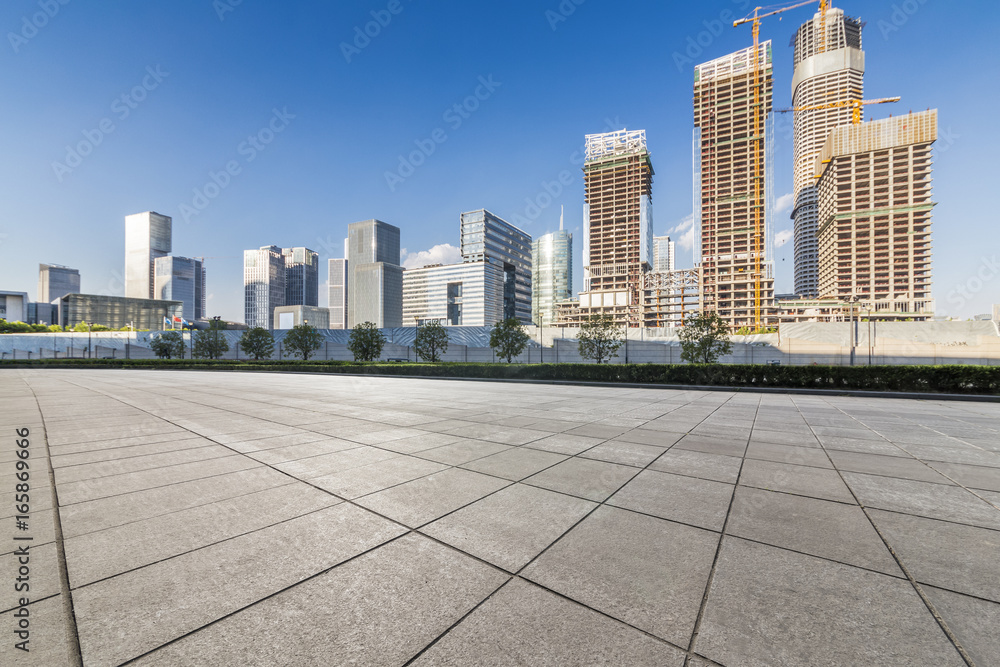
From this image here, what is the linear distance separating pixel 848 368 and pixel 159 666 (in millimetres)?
21776

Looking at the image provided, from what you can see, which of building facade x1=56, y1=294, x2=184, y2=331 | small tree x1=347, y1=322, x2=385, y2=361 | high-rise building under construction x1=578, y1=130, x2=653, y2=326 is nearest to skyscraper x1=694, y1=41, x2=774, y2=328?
high-rise building under construction x1=578, y1=130, x2=653, y2=326

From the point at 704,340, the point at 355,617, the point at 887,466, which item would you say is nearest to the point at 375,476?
the point at 355,617

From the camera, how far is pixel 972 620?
2.41 metres

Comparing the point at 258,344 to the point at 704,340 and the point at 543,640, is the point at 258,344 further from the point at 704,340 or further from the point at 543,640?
the point at 543,640

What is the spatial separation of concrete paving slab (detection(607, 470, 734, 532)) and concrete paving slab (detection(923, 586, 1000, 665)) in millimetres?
1370

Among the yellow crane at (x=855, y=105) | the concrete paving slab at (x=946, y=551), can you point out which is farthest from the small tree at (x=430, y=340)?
the yellow crane at (x=855, y=105)

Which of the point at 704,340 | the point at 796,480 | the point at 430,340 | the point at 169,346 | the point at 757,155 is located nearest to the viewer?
the point at 796,480

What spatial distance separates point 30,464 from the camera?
18.3ft

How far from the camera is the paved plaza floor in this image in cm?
221

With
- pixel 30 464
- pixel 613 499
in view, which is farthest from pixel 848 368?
pixel 30 464

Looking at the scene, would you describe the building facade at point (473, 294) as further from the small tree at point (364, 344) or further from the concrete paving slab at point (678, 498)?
the concrete paving slab at point (678, 498)

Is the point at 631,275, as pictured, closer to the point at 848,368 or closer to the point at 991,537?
the point at 848,368

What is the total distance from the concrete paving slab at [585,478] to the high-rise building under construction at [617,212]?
503ft

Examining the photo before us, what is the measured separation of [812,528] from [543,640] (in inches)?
116
